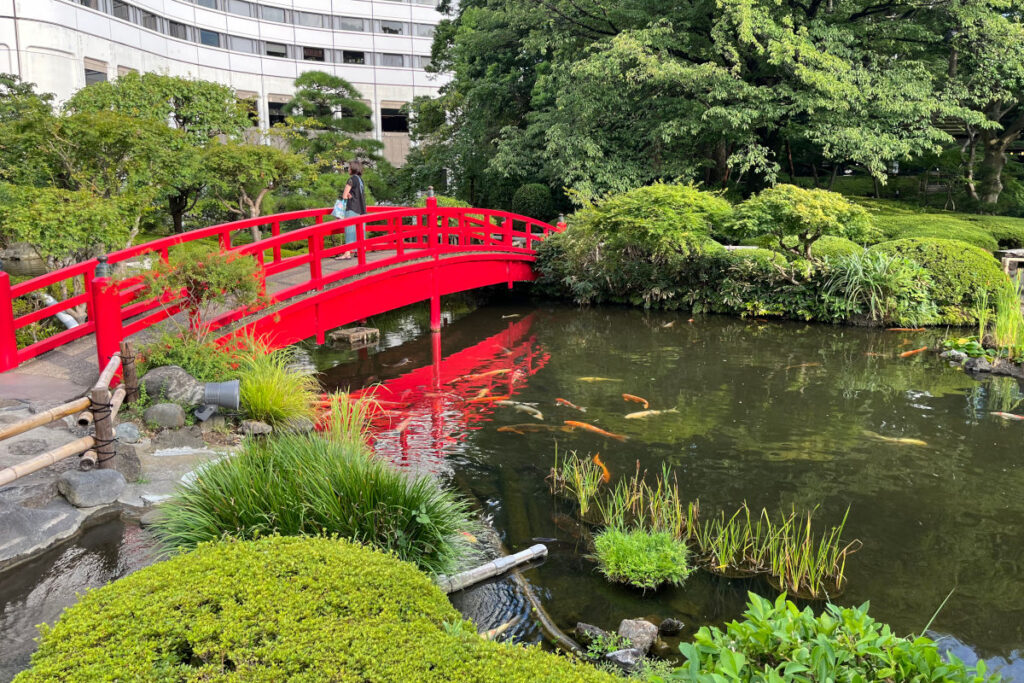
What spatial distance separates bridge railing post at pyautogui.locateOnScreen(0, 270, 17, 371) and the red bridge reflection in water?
3394 millimetres

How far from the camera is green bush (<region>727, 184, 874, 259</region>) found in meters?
13.4

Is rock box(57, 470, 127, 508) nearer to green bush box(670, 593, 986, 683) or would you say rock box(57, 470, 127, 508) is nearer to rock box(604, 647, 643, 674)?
rock box(604, 647, 643, 674)

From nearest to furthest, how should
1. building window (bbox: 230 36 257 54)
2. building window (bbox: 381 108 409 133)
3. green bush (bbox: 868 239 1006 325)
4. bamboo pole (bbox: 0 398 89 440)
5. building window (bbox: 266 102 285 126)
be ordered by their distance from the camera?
bamboo pole (bbox: 0 398 89 440) < green bush (bbox: 868 239 1006 325) < building window (bbox: 230 36 257 54) < building window (bbox: 266 102 285 126) < building window (bbox: 381 108 409 133)

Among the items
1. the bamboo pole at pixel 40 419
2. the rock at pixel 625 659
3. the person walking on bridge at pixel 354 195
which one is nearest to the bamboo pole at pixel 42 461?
the bamboo pole at pixel 40 419

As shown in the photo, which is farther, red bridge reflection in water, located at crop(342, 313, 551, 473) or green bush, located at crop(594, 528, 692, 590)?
red bridge reflection in water, located at crop(342, 313, 551, 473)

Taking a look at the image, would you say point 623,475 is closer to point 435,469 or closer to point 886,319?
point 435,469

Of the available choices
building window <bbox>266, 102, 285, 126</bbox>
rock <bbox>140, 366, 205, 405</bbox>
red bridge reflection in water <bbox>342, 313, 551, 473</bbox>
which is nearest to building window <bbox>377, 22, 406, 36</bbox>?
building window <bbox>266, 102, 285, 126</bbox>

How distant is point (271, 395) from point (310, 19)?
40490 mm

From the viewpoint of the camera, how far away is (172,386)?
7.28 meters

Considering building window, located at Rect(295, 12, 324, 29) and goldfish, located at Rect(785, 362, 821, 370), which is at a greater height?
building window, located at Rect(295, 12, 324, 29)

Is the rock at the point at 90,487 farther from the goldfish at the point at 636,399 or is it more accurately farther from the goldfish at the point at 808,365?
the goldfish at the point at 808,365

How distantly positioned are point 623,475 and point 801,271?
8916 mm

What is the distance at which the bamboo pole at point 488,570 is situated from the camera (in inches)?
195

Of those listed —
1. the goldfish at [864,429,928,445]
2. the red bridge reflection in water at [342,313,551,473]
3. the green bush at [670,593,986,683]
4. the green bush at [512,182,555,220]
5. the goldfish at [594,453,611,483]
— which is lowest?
the red bridge reflection in water at [342,313,551,473]
